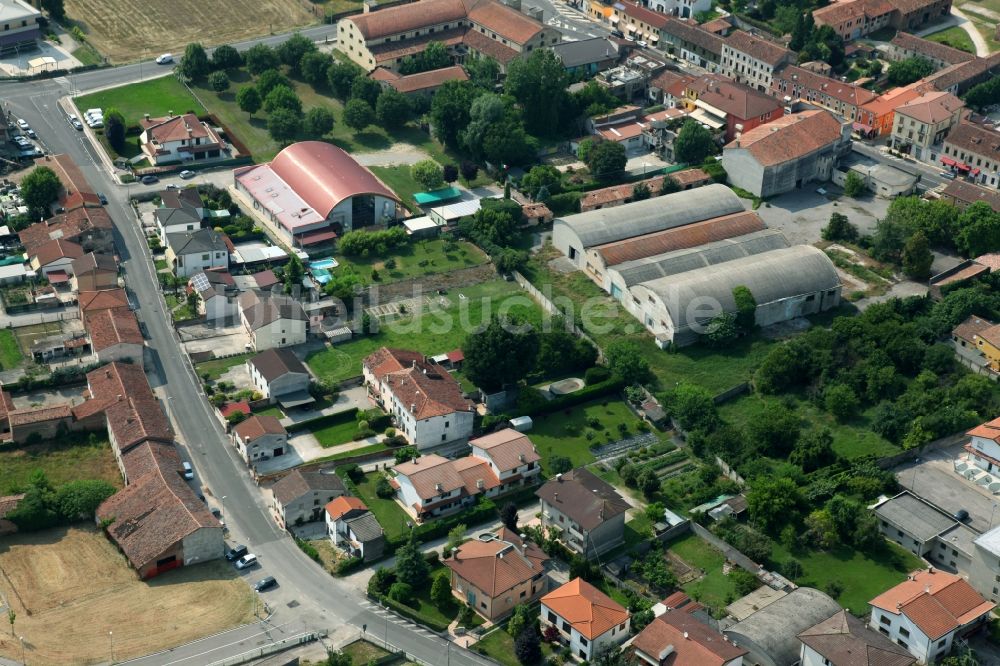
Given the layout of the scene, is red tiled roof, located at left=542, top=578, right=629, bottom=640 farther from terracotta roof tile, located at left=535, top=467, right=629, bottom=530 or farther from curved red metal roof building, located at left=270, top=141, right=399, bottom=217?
curved red metal roof building, located at left=270, top=141, right=399, bottom=217

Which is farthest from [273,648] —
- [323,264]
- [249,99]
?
[249,99]

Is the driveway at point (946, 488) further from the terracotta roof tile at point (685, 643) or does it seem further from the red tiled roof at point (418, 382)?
the red tiled roof at point (418, 382)

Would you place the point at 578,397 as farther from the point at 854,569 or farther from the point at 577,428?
the point at 854,569

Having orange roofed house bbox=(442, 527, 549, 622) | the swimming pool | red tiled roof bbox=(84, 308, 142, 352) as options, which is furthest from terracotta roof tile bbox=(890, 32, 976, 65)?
red tiled roof bbox=(84, 308, 142, 352)

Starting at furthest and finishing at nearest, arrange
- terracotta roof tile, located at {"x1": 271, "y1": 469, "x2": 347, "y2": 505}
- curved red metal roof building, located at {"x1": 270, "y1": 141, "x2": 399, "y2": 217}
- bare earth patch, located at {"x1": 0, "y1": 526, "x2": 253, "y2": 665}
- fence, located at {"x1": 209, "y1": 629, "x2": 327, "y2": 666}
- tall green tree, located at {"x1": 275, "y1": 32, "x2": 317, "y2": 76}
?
1. tall green tree, located at {"x1": 275, "y1": 32, "x2": 317, "y2": 76}
2. curved red metal roof building, located at {"x1": 270, "y1": 141, "x2": 399, "y2": 217}
3. terracotta roof tile, located at {"x1": 271, "y1": 469, "x2": 347, "y2": 505}
4. bare earth patch, located at {"x1": 0, "y1": 526, "x2": 253, "y2": 665}
5. fence, located at {"x1": 209, "y1": 629, "x2": 327, "y2": 666}

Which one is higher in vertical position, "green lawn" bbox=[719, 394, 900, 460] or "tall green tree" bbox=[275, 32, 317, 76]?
"tall green tree" bbox=[275, 32, 317, 76]

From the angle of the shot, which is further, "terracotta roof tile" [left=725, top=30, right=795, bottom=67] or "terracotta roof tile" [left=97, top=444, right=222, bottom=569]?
"terracotta roof tile" [left=725, top=30, right=795, bottom=67]

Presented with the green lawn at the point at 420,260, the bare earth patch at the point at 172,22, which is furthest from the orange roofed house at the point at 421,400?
the bare earth patch at the point at 172,22
